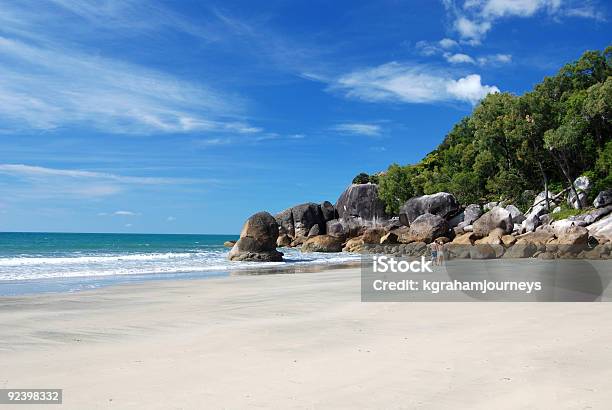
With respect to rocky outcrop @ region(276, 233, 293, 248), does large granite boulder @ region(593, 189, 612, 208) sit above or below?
above

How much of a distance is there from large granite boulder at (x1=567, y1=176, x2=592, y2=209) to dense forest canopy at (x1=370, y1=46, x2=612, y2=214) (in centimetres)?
55

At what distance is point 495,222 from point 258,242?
17655mm


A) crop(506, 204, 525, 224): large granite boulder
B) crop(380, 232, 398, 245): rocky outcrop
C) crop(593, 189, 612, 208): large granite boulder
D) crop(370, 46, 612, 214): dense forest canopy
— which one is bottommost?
crop(380, 232, 398, 245): rocky outcrop

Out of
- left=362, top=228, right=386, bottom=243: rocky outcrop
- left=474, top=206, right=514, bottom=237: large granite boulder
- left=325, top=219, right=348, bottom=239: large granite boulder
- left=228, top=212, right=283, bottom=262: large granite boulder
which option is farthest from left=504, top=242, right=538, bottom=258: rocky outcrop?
left=325, top=219, right=348, bottom=239: large granite boulder

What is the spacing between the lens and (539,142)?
4256cm

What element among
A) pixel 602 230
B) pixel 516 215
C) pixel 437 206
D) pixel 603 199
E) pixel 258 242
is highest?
pixel 437 206

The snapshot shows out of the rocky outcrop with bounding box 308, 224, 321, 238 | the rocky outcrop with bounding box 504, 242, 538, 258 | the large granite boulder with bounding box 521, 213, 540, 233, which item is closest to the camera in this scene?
the rocky outcrop with bounding box 504, 242, 538, 258

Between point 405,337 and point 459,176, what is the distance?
43.8 m

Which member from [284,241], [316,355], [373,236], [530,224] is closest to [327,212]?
A: [284,241]

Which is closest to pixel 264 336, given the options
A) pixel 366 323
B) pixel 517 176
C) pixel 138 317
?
pixel 366 323

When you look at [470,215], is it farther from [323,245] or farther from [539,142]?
[323,245]

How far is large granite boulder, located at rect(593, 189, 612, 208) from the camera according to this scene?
115ft

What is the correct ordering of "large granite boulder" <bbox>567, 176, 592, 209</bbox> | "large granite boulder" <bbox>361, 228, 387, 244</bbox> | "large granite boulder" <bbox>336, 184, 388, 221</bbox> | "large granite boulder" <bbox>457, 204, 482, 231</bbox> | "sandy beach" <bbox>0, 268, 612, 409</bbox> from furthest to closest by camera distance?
"large granite boulder" <bbox>336, 184, 388, 221</bbox> → "large granite boulder" <bbox>361, 228, 387, 244</bbox> → "large granite boulder" <bbox>457, 204, 482, 231</bbox> → "large granite boulder" <bbox>567, 176, 592, 209</bbox> → "sandy beach" <bbox>0, 268, 612, 409</bbox>

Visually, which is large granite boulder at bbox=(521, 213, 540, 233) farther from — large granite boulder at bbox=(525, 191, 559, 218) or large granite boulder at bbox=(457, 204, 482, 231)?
large granite boulder at bbox=(457, 204, 482, 231)
